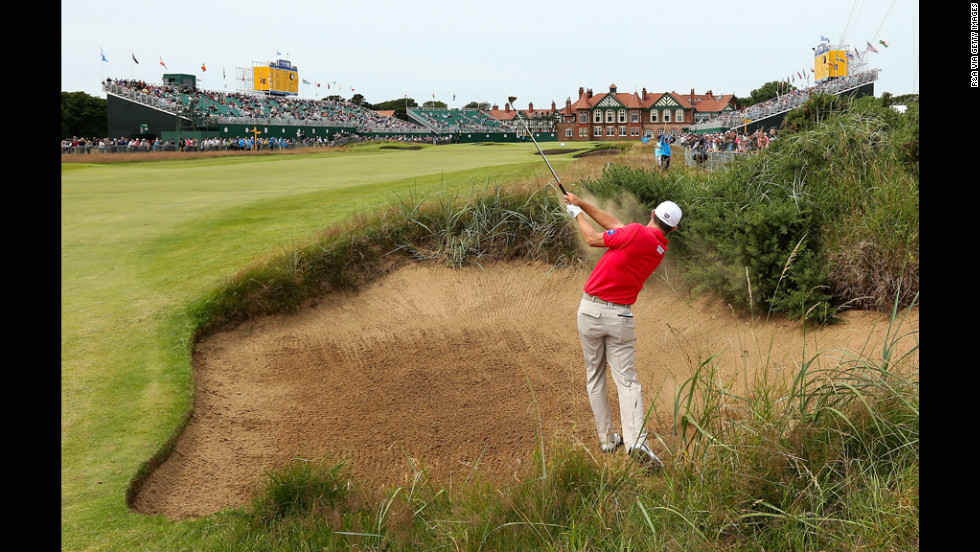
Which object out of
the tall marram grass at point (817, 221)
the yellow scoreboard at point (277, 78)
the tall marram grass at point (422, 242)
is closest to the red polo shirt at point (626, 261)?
the tall marram grass at point (817, 221)

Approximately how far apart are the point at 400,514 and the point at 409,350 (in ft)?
18.6

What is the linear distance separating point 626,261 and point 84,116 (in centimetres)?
9663

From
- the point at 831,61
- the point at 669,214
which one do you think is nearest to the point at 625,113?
the point at 831,61

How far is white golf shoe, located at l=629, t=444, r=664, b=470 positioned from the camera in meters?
5.88

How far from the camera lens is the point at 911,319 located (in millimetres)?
8719

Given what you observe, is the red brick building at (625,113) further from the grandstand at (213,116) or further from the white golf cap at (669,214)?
the white golf cap at (669,214)

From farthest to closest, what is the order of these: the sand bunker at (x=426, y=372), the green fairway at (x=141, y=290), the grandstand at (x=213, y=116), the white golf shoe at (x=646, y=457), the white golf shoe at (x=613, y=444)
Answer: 1. the grandstand at (x=213, y=116)
2. the sand bunker at (x=426, y=372)
3. the white golf shoe at (x=613, y=444)
4. the green fairway at (x=141, y=290)
5. the white golf shoe at (x=646, y=457)

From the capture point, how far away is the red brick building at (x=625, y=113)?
114 m

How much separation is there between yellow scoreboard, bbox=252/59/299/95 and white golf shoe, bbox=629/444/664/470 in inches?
4287

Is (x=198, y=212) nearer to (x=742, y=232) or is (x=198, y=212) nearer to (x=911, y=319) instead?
(x=742, y=232)

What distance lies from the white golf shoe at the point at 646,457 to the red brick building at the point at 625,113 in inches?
4345

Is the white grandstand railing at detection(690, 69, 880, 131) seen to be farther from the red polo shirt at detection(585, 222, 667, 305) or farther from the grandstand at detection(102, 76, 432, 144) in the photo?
the red polo shirt at detection(585, 222, 667, 305)

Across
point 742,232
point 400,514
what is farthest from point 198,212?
point 400,514
